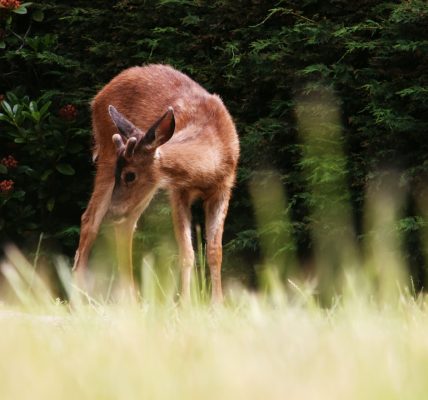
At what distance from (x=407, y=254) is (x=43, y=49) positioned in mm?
4021

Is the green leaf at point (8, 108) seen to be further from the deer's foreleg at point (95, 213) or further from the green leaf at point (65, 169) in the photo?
the deer's foreleg at point (95, 213)

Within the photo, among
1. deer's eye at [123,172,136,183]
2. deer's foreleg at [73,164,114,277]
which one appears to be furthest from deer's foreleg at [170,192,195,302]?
deer's foreleg at [73,164,114,277]

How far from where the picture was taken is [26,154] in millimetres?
8727

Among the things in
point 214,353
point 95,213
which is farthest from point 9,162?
point 214,353

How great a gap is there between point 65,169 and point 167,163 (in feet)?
6.98

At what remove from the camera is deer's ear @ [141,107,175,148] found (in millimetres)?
6035

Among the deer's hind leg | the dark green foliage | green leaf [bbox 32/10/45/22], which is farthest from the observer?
green leaf [bbox 32/10/45/22]

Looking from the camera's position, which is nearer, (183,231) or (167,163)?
(167,163)

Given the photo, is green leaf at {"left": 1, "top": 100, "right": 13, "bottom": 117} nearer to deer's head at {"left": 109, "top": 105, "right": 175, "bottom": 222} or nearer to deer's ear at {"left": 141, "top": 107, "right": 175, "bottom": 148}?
deer's head at {"left": 109, "top": 105, "right": 175, "bottom": 222}

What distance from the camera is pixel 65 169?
8.17 m

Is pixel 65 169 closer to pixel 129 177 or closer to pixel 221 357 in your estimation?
pixel 129 177

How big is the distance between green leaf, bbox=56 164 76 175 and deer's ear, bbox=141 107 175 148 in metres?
2.10

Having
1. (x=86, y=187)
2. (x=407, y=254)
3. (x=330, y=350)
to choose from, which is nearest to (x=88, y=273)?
(x=86, y=187)

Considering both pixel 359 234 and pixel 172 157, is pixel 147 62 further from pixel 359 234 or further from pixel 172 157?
pixel 359 234
